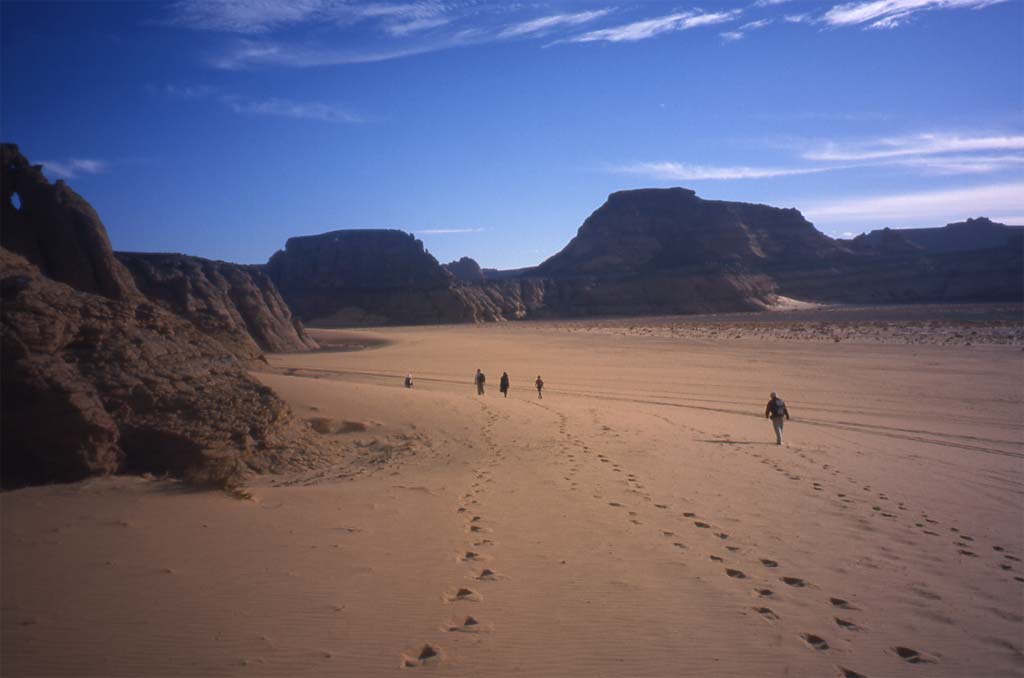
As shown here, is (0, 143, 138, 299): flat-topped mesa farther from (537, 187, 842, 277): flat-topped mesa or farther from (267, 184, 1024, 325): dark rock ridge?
(537, 187, 842, 277): flat-topped mesa

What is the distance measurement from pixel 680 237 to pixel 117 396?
5996 inches

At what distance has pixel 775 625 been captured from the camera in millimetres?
5043

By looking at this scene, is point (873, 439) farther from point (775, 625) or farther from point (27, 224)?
point (27, 224)

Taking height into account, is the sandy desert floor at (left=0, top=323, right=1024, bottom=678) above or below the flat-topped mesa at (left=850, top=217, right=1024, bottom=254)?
below

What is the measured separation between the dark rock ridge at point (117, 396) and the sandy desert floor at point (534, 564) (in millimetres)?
587

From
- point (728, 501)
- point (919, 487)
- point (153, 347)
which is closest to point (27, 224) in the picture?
point (153, 347)

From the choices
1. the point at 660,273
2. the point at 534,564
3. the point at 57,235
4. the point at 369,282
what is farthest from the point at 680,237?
the point at 534,564

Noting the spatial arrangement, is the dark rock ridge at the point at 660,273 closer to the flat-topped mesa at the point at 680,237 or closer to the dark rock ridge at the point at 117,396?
the flat-topped mesa at the point at 680,237

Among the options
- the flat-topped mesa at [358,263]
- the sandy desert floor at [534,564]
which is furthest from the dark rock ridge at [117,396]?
the flat-topped mesa at [358,263]

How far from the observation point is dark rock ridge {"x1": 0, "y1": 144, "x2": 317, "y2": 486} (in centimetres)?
789

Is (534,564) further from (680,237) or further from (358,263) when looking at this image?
(680,237)

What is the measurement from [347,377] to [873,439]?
71.7 feet

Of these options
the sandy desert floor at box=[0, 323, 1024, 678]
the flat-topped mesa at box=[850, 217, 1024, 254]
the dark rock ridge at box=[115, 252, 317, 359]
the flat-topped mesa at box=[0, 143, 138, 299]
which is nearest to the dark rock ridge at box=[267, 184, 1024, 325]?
the flat-topped mesa at box=[850, 217, 1024, 254]

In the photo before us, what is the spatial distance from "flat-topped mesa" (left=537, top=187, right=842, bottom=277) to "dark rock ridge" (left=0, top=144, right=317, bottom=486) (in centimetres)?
12114
